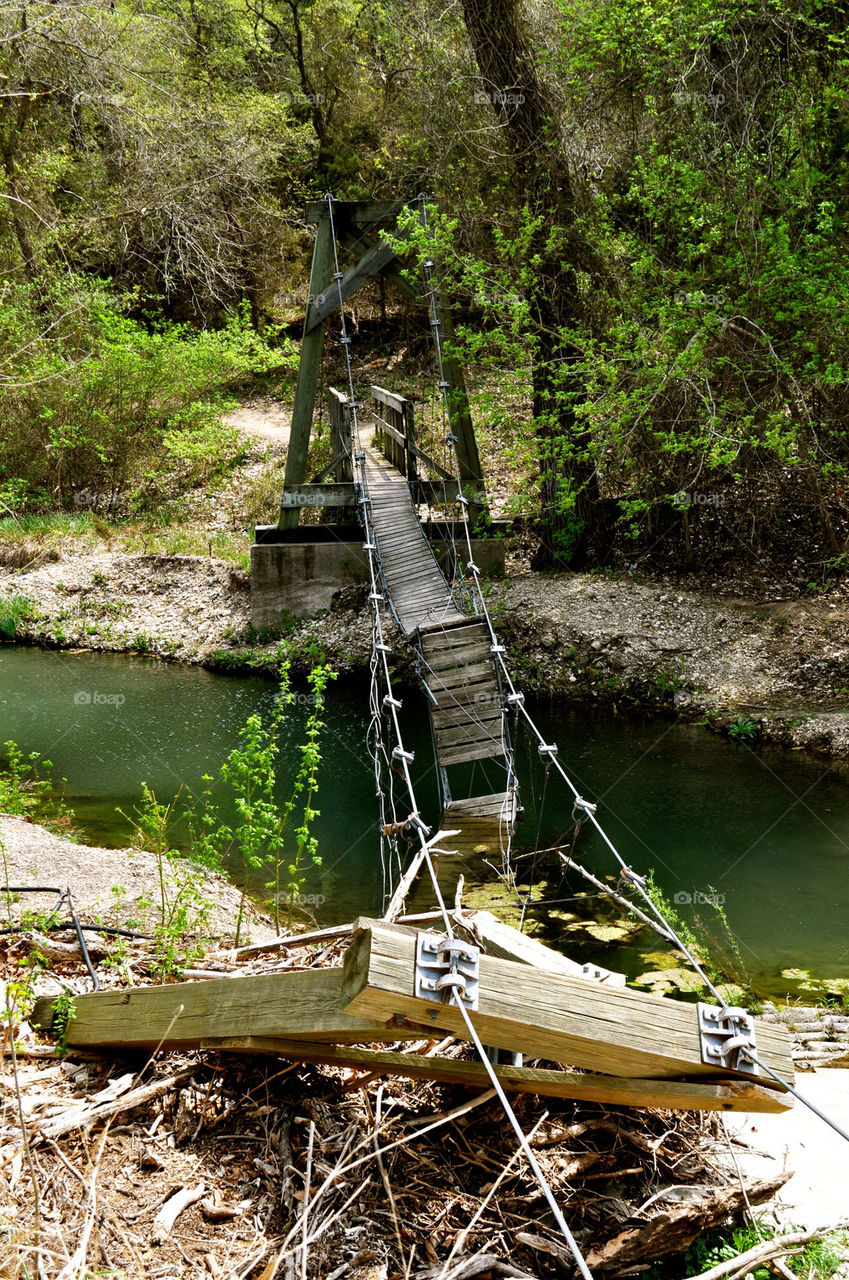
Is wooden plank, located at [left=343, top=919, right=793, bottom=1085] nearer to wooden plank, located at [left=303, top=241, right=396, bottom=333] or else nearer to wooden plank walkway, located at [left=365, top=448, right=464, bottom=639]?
wooden plank walkway, located at [left=365, top=448, right=464, bottom=639]

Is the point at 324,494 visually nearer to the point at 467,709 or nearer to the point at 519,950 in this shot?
the point at 467,709

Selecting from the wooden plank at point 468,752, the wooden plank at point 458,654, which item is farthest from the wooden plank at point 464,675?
the wooden plank at point 468,752

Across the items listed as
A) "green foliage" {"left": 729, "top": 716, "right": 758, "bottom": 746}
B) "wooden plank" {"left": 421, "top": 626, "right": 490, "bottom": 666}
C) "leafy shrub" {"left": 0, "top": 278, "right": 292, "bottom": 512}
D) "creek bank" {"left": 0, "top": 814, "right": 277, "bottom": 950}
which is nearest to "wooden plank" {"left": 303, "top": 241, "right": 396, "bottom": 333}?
"leafy shrub" {"left": 0, "top": 278, "right": 292, "bottom": 512}

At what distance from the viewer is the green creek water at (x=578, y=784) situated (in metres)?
5.40

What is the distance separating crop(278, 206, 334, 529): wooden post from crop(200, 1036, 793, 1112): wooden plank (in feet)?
28.5

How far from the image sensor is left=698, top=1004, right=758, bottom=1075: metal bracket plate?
5.37ft

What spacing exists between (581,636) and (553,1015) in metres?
7.84

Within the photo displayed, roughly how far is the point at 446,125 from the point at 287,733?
6206 mm

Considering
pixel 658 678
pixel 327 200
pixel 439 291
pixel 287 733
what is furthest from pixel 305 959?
pixel 327 200

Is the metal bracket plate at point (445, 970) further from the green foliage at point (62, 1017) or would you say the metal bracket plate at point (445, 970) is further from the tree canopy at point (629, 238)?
the tree canopy at point (629, 238)

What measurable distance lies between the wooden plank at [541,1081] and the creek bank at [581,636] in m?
6.14

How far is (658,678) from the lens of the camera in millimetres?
8703

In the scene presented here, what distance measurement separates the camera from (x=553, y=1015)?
1.56m

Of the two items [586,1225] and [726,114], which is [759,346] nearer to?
[726,114]
